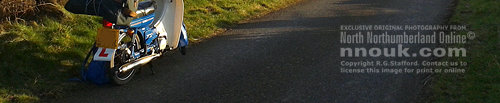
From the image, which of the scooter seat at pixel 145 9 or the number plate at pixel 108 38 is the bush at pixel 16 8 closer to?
the scooter seat at pixel 145 9

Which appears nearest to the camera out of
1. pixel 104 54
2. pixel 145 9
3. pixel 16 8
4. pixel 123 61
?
pixel 104 54

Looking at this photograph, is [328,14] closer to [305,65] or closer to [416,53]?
[416,53]

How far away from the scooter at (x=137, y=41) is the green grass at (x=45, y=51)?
0.40 meters

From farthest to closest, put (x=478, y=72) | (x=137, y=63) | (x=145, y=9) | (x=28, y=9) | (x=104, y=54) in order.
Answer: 1. (x=28, y=9)
2. (x=145, y=9)
3. (x=478, y=72)
4. (x=137, y=63)
5. (x=104, y=54)

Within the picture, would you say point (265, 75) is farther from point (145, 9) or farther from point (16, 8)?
point (16, 8)

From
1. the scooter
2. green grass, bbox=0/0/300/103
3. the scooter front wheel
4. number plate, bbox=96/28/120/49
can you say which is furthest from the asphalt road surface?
number plate, bbox=96/28/120/49

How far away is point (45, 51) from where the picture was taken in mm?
8094

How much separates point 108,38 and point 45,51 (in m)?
1.82

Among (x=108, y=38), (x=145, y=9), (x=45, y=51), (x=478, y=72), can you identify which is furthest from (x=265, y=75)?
(x=45, y=51)

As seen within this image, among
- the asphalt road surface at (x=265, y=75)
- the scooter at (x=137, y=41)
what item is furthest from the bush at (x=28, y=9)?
the asphalt road surface at (x=265, y=75)

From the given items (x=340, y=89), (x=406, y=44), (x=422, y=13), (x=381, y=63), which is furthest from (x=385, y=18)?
(x=340, y=89)

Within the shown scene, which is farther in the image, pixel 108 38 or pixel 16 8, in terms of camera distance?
pixel 16 8

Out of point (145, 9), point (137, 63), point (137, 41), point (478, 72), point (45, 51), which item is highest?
point (145, 9)

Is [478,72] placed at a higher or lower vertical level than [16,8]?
lower
